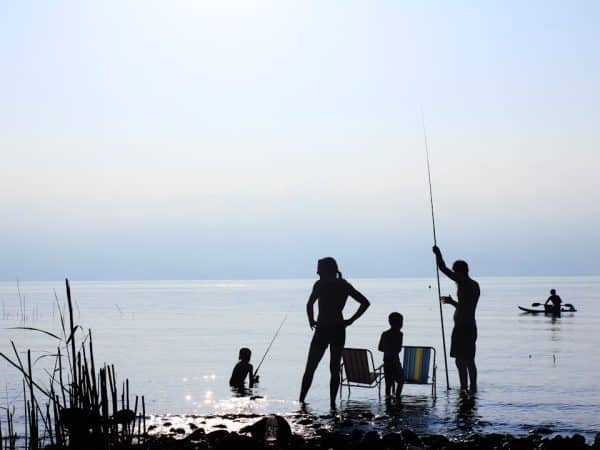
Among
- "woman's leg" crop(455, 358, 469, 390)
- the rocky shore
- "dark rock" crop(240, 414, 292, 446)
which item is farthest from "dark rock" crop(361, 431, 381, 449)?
"woman's leg" crop(455, 358, 469, 390)

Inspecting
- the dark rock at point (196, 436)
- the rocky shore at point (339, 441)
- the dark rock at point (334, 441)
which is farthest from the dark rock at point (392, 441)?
the dark rock at point (196, 436)

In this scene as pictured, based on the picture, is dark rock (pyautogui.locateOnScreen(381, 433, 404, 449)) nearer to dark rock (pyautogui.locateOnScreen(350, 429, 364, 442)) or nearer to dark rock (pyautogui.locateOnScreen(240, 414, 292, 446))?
dark rock (pyautogui.locateOnScreen(350, 429, 364, 442))

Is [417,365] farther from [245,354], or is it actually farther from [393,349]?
[245,354]

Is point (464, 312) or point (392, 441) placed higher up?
point (464, 312)

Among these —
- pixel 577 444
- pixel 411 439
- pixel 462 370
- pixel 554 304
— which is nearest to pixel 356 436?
pixel 411 439

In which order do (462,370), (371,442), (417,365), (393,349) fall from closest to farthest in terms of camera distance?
(371,442) → (393,349) → (417,365) → (462,370)

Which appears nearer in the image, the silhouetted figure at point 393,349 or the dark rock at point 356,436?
the dark rock at point 356,436

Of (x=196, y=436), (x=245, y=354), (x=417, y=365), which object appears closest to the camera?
(x=196, y=436)

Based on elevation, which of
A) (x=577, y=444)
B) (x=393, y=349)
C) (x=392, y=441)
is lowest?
(x=577, y=444)

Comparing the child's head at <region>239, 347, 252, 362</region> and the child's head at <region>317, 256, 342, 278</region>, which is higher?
the child's head at <region>317, 256, 342, 278</region>

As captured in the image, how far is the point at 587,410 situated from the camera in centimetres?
1373

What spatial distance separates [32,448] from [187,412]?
7.34 meters

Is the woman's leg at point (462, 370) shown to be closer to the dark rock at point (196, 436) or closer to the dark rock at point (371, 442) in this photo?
the dark rock at point (371, 442)

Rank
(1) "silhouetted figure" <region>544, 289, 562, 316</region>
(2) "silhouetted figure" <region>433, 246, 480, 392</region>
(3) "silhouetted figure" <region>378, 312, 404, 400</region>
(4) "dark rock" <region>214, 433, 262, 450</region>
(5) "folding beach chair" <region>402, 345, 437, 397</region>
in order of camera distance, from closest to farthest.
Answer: (4) "dark rock" <region>214, 433, 262, 450</region>
(2) "silhouetted figure" <region>433, 246, 480, 392</region>
(3) "silhouetted figure" <region>378, 312, 404, 400</region>
(5) "folding beach chair" <region>402, 345, 437, 397</region>
(1) "silhouetted figure" <region>544, 289, 562, 316</region>
